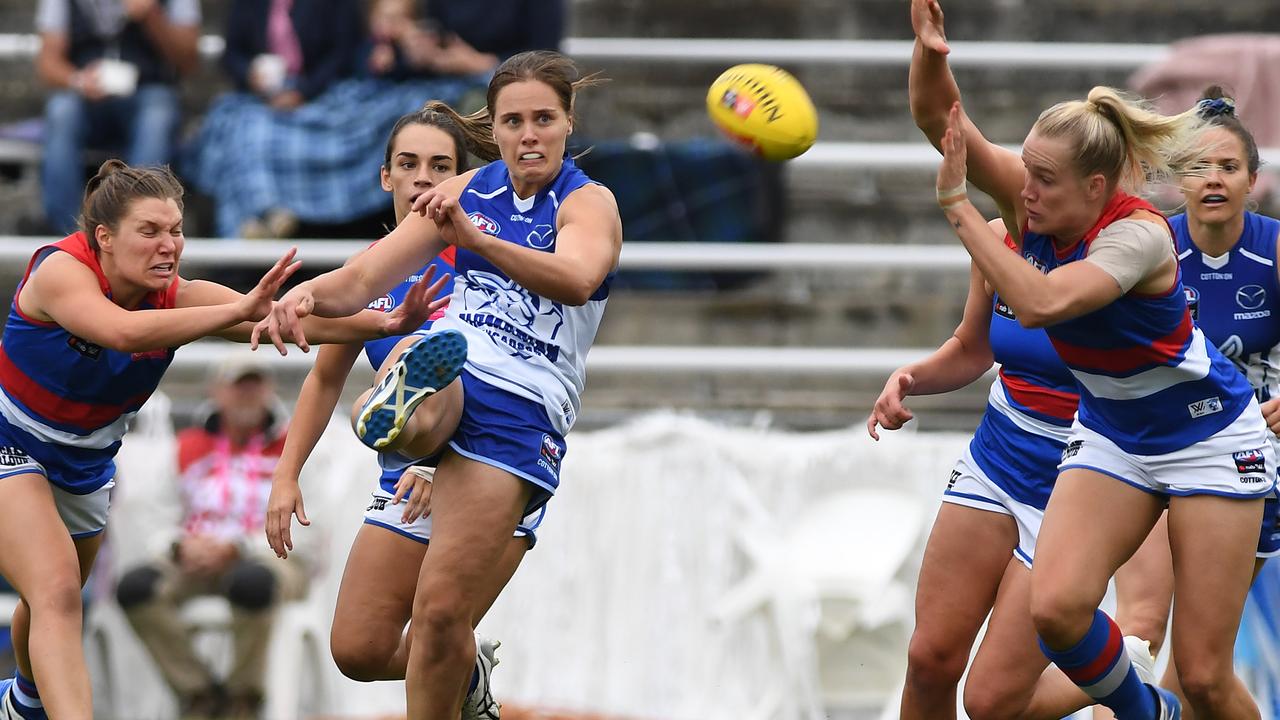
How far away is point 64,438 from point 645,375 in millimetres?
4593

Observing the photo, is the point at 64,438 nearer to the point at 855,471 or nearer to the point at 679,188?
the point at 855,471

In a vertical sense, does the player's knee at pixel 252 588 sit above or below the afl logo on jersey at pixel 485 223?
below

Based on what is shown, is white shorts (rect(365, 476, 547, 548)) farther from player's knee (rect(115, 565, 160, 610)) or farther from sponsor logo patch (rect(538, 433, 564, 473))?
player's knee (rect(115, 565, 160, 610))

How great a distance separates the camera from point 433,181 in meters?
5.30

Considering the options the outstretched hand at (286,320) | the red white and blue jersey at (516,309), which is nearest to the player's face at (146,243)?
the outstretched hand at (286,320)

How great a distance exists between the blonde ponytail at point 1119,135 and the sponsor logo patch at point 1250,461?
2.58 ft

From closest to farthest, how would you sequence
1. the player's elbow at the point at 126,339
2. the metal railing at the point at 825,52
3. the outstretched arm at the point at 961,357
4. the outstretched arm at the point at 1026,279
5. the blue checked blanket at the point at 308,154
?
1. the outstretched arm at the point at 1026,279
2. the player's elbow at the point at 126,339
3. the outstretched arm at the point at 961,357
4. the blue checked blanket at the point at 308,154
5. the metal railing at the point at 825,52

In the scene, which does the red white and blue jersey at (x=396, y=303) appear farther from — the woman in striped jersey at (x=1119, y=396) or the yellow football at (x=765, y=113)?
the woman in striped jersey at (x=1119, y=396)

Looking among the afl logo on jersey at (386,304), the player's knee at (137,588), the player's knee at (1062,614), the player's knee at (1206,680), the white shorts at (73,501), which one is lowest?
the player's knee at (137,588)

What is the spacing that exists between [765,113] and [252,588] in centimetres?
369

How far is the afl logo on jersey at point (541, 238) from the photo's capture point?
15.2 feet

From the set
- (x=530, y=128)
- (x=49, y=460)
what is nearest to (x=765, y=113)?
(x=530, y=128)

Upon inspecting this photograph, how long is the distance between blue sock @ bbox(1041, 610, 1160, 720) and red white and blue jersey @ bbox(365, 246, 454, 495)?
2011 millimetres

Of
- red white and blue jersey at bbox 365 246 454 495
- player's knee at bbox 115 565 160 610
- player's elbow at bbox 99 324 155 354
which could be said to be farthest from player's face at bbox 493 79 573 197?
player's knee at bbox 115 565 160 610
